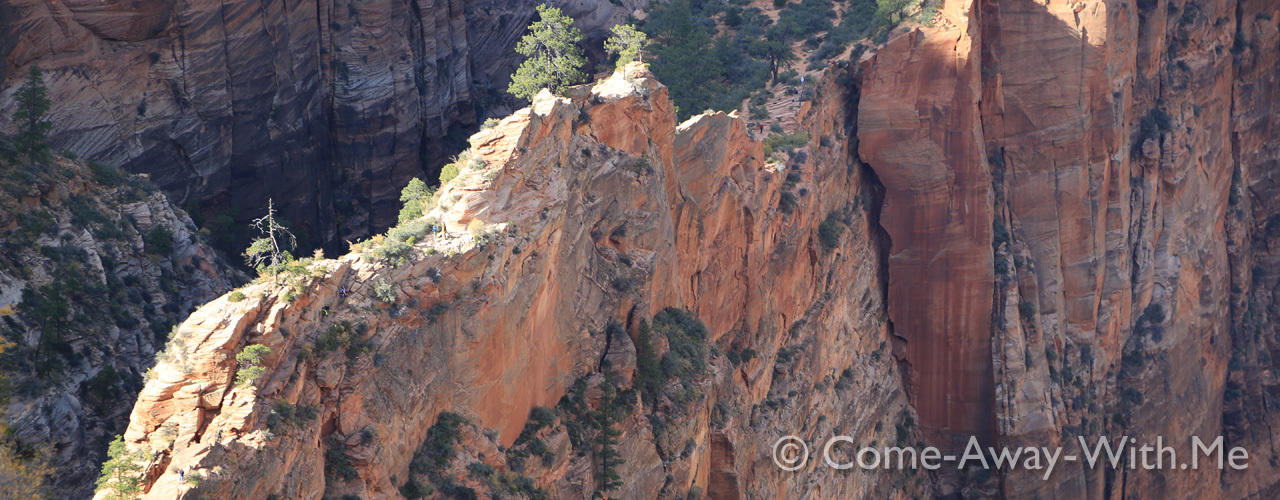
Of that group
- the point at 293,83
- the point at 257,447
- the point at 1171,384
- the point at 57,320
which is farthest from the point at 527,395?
the point at 1171,384

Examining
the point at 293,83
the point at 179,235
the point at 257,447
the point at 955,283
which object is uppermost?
the point at 293,83

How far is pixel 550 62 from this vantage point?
5328 centimetres

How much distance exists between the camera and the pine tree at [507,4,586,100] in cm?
5222

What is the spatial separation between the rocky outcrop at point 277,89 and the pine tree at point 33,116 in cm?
75

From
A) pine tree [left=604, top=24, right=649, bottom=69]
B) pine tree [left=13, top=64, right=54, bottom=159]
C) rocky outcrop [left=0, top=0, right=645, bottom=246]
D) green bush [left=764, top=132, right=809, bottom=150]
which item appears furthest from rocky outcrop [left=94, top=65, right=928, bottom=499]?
pine tree [left=13, top=64, right=54, bottom=159]

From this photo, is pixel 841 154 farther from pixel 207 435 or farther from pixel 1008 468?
Answer: pixel 207 435

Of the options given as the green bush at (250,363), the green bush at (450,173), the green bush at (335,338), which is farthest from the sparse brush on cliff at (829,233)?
the green bush at (250,363)

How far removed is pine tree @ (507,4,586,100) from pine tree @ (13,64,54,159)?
19.4 meters

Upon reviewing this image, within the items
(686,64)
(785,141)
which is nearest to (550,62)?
(785,141)

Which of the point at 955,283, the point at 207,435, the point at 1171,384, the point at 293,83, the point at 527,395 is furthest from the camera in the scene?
the point at 1171,384

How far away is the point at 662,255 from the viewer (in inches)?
2010

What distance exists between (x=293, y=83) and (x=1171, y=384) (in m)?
60.5

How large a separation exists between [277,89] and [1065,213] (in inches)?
1867

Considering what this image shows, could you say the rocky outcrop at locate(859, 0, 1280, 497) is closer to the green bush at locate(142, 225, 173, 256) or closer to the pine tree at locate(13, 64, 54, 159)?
the green bush at locate(142, 225, 173, 256)
